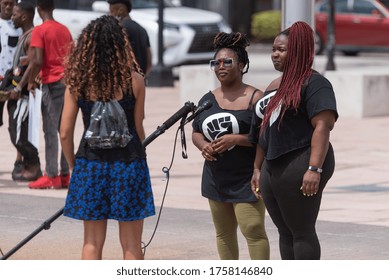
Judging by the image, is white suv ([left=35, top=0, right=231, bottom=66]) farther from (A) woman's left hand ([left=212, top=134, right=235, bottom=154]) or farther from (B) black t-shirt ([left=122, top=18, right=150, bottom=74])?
(A) woman's left hand ([left=212, top=134, right=235, bottom=154])

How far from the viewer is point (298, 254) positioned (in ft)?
22.0

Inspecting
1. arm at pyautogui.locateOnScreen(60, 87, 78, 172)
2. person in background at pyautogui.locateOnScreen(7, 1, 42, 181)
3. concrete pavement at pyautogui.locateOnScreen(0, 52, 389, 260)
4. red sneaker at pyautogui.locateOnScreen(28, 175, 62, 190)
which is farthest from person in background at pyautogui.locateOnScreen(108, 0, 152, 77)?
arm at pyautogui.locateOnScreen(60, 87, 78, 172)

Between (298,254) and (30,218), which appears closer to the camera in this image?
(298,254)

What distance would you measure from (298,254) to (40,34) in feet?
17.6

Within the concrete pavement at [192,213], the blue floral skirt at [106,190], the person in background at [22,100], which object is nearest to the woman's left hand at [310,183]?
the blue floral skirt at [106,190]

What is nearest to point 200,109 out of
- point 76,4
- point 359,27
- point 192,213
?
point 192,213

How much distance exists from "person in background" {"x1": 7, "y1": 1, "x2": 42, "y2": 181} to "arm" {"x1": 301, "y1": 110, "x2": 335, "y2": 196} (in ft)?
18.8

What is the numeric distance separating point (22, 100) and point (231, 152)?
17.6 feet

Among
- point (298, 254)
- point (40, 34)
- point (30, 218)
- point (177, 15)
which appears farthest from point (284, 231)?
point (177, 15)

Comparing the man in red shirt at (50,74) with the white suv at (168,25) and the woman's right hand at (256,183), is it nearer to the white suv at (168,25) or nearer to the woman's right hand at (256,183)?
the woman's right hand at (256,183)

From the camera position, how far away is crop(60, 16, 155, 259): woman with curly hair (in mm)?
6422

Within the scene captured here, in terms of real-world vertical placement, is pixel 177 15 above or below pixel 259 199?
below

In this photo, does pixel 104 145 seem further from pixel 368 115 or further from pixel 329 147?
pixel 368 115
